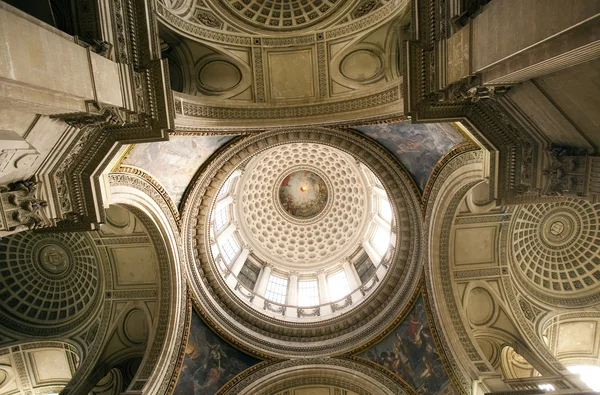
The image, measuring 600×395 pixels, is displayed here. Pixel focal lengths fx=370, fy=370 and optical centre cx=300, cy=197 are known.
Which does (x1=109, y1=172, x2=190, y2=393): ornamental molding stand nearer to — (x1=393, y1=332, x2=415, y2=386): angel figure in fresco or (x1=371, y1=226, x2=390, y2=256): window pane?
(x1=393, y1=332, x2=415, y2=386): angel figure in fresco

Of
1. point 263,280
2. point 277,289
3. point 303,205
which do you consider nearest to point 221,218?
point 263,280

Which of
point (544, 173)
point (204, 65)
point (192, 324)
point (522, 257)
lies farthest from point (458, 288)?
point (204, 65)

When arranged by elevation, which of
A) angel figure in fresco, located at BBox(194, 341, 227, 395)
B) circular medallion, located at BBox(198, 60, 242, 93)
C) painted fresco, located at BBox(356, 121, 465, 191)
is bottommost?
angel figure in fresco, located at BBox(194, 341, 227, 395)

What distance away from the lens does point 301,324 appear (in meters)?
18.2

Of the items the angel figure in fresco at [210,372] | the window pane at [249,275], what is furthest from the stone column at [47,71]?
the window pane at [249,275]

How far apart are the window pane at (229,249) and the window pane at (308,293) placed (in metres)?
4.73

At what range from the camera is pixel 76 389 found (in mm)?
13352

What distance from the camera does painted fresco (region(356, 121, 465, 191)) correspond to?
12.3m

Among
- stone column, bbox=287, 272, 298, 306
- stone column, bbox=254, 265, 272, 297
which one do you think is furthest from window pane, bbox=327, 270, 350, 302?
stone column, bbox=254, 265, 272, 297

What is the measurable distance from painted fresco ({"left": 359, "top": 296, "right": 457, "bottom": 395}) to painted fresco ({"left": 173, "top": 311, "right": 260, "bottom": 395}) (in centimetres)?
569

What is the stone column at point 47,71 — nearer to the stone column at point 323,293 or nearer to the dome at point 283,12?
the dome at point 283,12

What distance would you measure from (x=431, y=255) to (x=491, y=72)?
996 cm

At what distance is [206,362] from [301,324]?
4788 millimetres

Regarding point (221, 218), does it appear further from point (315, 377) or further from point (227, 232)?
point (315, 377)
